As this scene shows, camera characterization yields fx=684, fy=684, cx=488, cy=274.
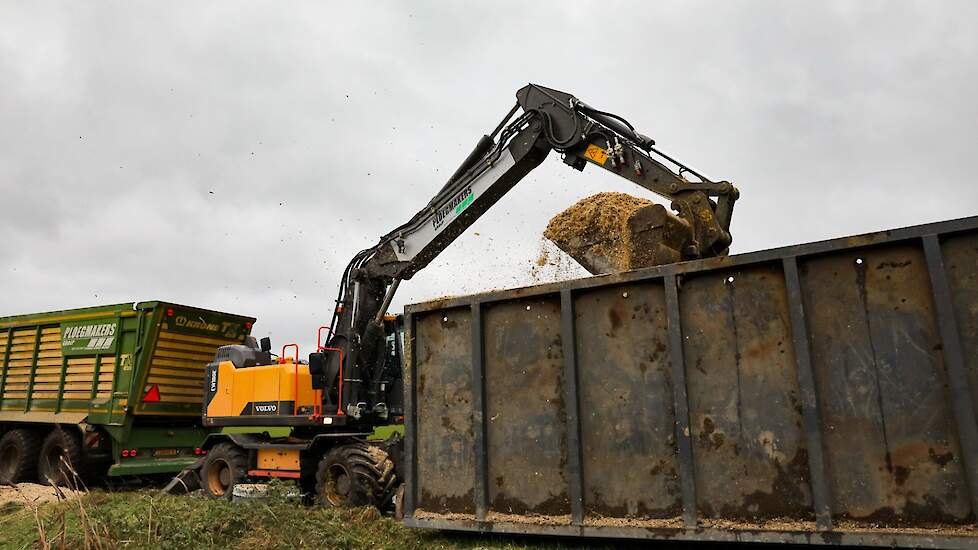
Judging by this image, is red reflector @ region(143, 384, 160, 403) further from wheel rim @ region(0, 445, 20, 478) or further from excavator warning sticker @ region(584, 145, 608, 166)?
excavator warning sticker @ region(584, 145, 608, 166)

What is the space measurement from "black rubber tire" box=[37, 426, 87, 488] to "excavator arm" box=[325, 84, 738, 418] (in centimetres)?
594

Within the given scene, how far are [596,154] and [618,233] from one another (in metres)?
1.60

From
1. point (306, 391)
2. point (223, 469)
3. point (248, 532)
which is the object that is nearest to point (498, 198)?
point (306, 391)

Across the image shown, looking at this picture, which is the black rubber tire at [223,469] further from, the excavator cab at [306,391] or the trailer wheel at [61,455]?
the trailer wheel at [61,455]

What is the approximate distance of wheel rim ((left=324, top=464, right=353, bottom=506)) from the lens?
905cm

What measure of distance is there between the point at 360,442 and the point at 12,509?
16.7ft

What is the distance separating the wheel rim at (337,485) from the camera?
9055 millimetres

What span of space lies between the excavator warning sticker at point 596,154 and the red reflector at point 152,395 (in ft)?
29.6

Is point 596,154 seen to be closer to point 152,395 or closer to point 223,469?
point 223,469

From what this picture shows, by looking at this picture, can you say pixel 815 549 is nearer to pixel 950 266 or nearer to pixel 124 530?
pixel 950 266

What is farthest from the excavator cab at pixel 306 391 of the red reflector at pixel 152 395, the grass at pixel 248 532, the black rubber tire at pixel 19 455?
the black rubber tire at pixel 19 455

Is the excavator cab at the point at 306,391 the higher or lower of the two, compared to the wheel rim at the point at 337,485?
higher

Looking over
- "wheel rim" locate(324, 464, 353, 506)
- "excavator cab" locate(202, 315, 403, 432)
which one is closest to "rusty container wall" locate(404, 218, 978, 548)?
"wheel rim" locate(324, 464, 353, 506)

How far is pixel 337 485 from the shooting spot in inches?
368
